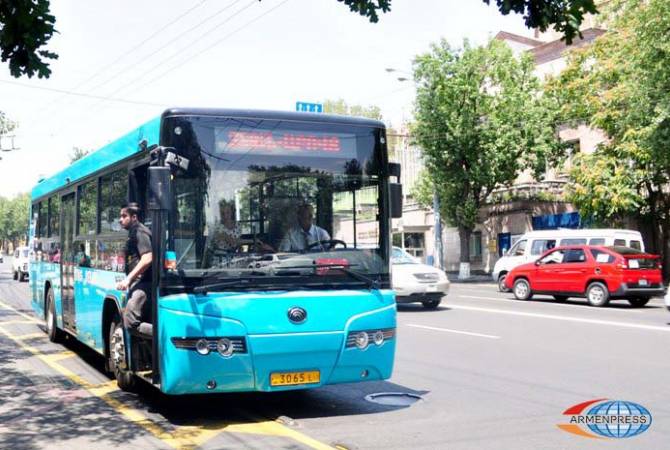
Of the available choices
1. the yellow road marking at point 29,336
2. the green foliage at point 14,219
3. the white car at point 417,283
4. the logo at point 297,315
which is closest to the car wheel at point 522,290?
the white car at point 417,283

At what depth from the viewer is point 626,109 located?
84.4 ft

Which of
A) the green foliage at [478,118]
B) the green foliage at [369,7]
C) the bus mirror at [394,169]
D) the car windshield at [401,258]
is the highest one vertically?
the green foliage at [478,118]

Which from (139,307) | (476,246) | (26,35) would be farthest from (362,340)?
(476,246)

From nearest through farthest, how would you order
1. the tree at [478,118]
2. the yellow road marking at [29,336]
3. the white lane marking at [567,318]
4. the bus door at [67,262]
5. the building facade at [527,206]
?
the bus door at [67,262], the yellow road marking at [29,336], the white lane marking at [567,318], the tree at [478,118], the building facade at [527,206]

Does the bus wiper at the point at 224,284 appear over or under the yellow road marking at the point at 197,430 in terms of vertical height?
over

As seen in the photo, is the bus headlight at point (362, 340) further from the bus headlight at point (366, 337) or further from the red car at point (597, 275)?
the red car at point (597, 275)

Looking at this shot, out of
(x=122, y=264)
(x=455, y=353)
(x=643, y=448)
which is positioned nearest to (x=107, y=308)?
(x=122, y=264)

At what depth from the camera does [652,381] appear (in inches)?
339

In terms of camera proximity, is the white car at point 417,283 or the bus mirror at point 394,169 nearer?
the bus mirror at point 394,169

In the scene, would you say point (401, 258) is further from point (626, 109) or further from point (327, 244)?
point (327, 244)

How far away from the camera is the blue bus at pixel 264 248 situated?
6461 millimetres

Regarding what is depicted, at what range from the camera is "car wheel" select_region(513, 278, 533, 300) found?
2250 centimetres

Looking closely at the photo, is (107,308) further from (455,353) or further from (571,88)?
(571,88)

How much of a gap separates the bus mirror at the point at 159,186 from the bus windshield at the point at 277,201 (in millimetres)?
227
